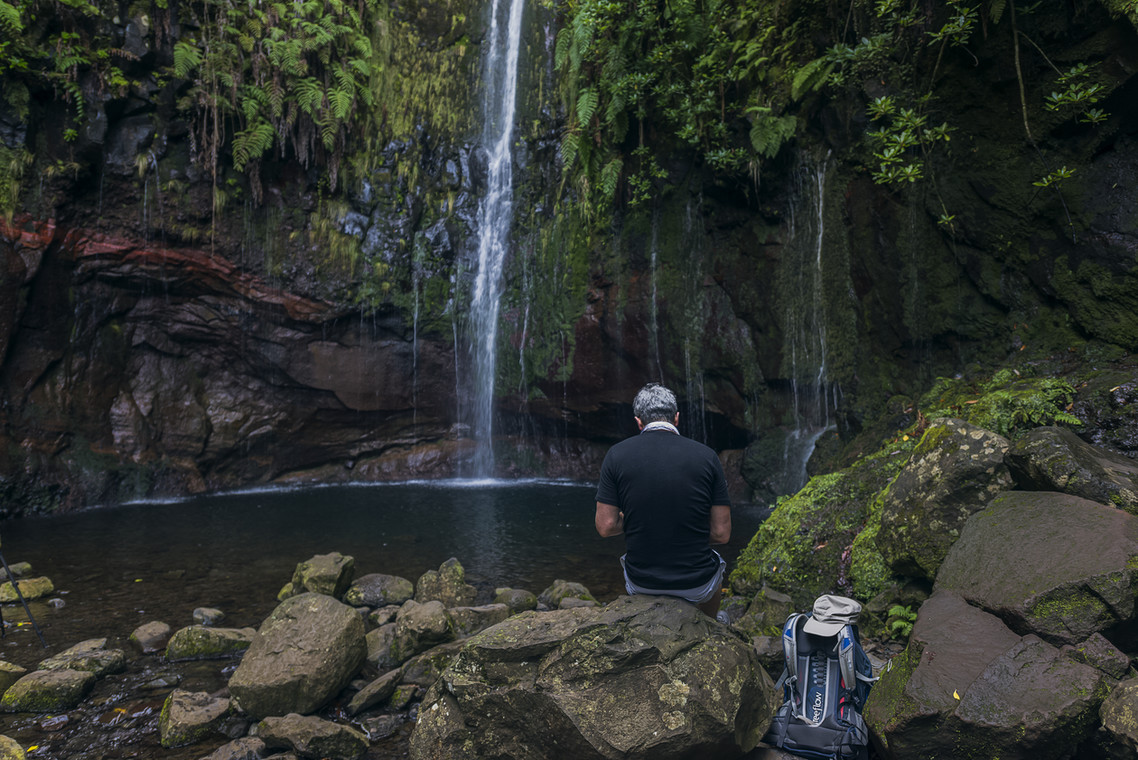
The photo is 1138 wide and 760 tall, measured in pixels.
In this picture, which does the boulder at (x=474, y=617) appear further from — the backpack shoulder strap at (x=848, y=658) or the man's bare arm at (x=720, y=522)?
the backpack shoulder strap at (x=848, y=658)

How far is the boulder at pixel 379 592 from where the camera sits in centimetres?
708

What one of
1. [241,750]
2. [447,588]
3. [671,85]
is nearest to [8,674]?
[241,750]

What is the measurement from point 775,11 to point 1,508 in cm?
1659

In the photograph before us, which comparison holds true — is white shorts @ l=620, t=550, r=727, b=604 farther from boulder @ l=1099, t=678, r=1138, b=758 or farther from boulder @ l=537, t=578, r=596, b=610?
boulder @ l=537, t=578, r=596, b=610

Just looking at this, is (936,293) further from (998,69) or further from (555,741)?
(555,741)

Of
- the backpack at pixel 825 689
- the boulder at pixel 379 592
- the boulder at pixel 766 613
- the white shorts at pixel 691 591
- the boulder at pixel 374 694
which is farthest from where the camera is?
the boulder at pixel 379 592

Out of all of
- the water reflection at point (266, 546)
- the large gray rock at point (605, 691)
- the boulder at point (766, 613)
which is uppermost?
the large gray rock at point (605, 691)

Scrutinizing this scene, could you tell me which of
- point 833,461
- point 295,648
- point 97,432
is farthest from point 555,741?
point 97,432

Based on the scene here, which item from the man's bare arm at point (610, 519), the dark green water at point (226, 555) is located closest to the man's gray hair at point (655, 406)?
the man's bare arm at point (610, 519)

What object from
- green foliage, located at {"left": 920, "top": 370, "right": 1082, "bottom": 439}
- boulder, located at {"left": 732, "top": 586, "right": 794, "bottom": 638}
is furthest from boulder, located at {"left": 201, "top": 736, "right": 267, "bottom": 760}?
green foliage, located at {"left": 920, "top": 370, "right": 1082, "bottom": 439}

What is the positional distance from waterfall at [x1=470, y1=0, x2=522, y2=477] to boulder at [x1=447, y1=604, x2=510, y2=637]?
10400 millimetres

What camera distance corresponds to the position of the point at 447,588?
7.07 m

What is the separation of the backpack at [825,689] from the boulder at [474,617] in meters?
3.49

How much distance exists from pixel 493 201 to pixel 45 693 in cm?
1346
